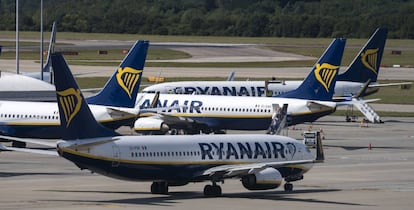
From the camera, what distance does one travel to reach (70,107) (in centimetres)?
4912

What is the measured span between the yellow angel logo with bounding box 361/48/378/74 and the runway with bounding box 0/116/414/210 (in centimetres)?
2831

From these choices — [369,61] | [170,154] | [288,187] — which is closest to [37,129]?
[288,187]

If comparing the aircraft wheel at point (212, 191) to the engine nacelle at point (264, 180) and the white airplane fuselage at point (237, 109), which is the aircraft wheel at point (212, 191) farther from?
the white airplane fuselage at point (237, 109)

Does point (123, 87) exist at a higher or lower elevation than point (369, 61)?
lower

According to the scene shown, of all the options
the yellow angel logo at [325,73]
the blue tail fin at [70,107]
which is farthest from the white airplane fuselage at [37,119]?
the blue tail fin at [70,107]

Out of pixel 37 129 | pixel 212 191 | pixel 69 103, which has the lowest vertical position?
pixel 212 191

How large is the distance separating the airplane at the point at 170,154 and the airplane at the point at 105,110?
17.5 metres

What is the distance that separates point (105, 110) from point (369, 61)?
128 ft

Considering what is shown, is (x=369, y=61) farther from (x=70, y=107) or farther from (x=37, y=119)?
(x=70, y=107)

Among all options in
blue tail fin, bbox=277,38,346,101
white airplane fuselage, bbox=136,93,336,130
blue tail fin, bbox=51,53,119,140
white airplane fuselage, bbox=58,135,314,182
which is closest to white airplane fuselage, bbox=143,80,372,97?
white airplane fuselage, bbox=136,93,336,130

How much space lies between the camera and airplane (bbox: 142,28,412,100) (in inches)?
4094

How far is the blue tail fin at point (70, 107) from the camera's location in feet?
160

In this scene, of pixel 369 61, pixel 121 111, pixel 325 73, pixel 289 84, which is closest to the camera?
pixel 121 111

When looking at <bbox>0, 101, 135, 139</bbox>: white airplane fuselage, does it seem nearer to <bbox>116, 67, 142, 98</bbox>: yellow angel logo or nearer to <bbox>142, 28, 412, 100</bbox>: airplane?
<bbox>116, 67, 142, 98</bbox>: yellow angel logo
